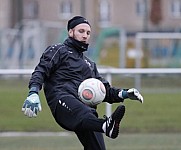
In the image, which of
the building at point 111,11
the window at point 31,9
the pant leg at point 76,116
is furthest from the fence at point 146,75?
the window at point 31,9

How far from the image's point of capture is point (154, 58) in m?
31.7

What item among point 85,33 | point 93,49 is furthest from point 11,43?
point 85,33

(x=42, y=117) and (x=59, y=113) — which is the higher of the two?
(x=59, y=113)

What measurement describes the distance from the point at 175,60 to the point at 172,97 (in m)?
13.1

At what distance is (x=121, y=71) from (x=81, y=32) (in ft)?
25.4

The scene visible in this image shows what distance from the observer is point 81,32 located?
9.01 meters

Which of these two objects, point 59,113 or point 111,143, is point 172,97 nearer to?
point 111,143

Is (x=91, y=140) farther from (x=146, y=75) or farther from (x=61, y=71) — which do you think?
(x=146, y=75)

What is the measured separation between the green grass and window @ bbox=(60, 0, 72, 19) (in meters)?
→ 53.8

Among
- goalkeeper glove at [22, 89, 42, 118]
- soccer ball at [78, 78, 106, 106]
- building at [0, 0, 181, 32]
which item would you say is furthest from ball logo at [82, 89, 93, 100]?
building at [0, 0, 181, 32]

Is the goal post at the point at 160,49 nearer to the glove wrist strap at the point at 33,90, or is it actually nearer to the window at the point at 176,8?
the glove wrist strap at the point at 33,90

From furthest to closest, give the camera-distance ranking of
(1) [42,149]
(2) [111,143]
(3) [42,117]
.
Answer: (3) [42,117] → (2) [111,143] → (1) [42,149]

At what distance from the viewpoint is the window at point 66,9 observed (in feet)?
242

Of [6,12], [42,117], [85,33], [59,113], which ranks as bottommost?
[6,12]
